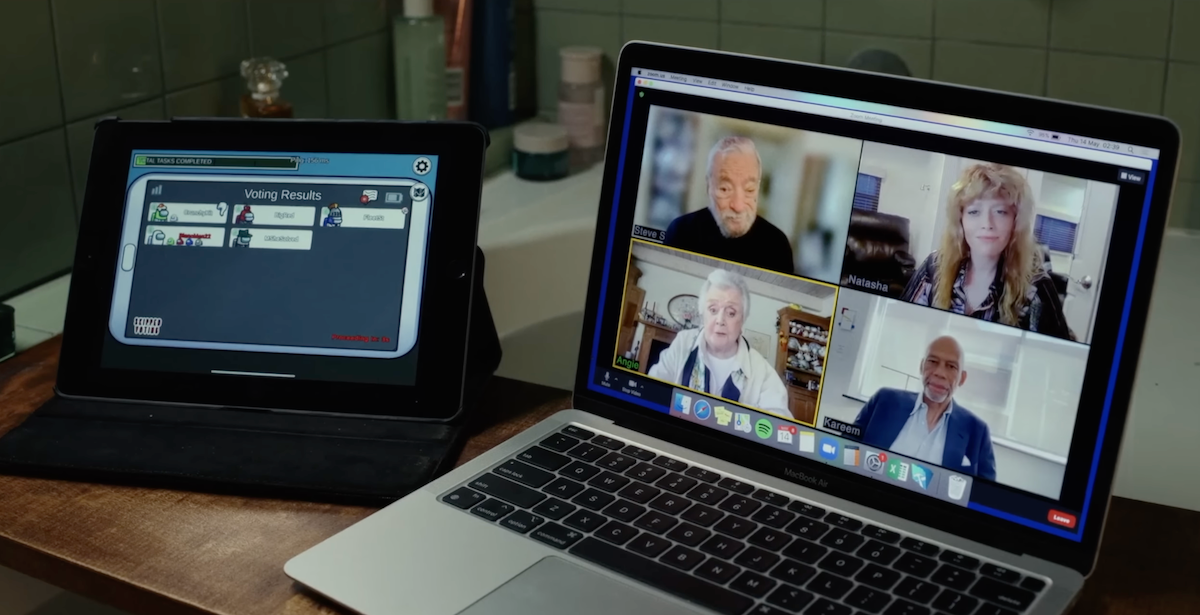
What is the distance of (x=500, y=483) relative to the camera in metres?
0.69

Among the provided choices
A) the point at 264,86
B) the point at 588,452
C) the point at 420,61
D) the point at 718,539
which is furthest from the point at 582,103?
the point at 718,539

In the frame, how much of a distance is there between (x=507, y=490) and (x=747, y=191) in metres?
0.22

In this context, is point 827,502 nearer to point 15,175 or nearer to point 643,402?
point 643,402

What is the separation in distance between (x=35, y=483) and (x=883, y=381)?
0.51 meters

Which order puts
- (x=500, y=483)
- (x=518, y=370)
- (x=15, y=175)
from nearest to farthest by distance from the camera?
(x=500, y=483), (x=15, y=175), (x=518, y=370)

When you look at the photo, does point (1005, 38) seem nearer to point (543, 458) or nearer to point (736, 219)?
point (736, 219)

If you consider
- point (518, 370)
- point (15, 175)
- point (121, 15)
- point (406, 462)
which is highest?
point (121, 15)

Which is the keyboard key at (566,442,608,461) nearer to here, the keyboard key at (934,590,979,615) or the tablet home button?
the keyboard key at (934,590,979,615)

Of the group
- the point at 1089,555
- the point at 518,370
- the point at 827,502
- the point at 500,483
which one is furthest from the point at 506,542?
the point at 518,370

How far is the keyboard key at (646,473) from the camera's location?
2.25ft

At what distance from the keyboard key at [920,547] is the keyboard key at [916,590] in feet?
0.09

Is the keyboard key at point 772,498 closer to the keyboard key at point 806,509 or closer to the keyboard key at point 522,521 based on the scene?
the keyboard key at point 806,509

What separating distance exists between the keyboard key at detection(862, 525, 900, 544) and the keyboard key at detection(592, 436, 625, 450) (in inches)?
6.4

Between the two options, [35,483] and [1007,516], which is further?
[35,483]
